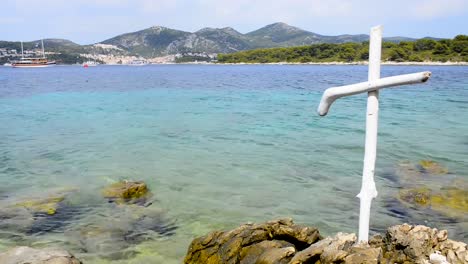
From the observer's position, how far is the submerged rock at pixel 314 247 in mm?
5637

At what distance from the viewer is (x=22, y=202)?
1344 cm

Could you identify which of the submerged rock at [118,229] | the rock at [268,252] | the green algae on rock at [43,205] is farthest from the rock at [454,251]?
the green algae on rock at [43,205]

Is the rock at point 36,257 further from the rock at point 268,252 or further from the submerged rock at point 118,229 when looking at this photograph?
the rock at point 268,252

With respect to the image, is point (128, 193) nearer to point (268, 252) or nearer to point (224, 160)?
point (224, 160)

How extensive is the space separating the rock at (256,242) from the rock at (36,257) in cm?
250

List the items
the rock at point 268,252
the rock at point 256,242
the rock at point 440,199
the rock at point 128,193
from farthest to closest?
the rock at point 128,193, the rock at point 440,199, the rock at point 256,242, the rock at point 268,252

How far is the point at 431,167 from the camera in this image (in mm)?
17094

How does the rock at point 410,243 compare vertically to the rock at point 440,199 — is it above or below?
above

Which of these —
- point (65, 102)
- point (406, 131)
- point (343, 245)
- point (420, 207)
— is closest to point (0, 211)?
point (343, 245)

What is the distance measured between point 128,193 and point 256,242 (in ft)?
26.0

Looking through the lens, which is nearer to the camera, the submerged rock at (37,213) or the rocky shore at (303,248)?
the rocky shore at (303,248)

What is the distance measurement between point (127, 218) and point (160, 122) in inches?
845

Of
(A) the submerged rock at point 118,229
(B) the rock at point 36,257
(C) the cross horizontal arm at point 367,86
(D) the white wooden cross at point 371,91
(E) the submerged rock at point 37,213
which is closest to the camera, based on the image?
(C) the cross horizontal arm at point 367,86

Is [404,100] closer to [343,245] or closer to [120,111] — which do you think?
[120,111]
